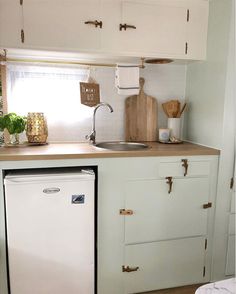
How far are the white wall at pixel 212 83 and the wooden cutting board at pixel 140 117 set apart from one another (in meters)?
0.34

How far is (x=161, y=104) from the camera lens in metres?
2.36

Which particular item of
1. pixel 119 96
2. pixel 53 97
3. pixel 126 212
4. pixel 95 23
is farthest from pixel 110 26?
pixel 126 212

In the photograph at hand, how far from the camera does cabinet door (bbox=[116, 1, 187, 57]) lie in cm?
186

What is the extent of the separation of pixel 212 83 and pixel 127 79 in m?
0.63

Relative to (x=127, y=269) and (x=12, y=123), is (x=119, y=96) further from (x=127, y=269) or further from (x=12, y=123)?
(x=127, y=269)

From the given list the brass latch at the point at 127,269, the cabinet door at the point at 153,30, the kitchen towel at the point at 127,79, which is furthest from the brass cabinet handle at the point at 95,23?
the brass latch at the point at 127,269

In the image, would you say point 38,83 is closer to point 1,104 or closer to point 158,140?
point 1,104

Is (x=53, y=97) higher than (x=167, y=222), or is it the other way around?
(x=53, y=97)

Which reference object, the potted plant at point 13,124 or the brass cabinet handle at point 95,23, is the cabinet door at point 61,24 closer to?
the brass cabinet handle at point 95,23

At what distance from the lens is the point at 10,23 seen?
170 centimetres

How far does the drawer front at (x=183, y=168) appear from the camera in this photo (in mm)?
1798

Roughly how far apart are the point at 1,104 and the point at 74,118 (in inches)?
22.1

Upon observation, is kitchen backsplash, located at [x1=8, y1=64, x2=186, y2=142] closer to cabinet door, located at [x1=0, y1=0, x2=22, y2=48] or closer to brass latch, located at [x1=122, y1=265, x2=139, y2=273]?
cabinet door, located at [x1=0, y1=0, x2=22, y2=48]

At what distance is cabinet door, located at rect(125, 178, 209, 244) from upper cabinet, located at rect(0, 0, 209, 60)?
0.94 meters
